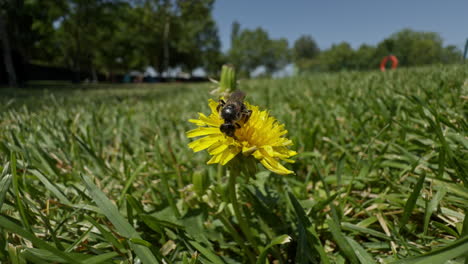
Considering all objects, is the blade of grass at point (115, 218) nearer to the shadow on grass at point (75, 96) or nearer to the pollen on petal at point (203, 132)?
the pollen on petal at point (203, 132)

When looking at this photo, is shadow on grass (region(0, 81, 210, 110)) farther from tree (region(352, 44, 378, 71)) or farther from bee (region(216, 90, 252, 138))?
tree (region(352, 44, 378, 71))

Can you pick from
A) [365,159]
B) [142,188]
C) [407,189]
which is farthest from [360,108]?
[142,188]

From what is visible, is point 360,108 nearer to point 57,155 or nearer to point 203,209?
point 203,209

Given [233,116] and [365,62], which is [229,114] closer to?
[233,116]

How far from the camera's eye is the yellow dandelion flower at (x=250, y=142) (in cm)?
64

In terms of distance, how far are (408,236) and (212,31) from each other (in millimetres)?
51662

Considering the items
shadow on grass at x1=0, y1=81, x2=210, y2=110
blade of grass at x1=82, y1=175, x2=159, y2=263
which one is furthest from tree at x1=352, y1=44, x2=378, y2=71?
blade of grass at x1=82, y1=175, x2=159, y2=263

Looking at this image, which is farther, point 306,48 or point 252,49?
point 306,48

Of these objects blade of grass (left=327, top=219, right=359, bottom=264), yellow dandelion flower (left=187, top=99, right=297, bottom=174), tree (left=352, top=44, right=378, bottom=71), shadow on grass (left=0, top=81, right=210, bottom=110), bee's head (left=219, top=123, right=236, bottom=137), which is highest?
tree (left=352, top=44, right=378, bottom=71)

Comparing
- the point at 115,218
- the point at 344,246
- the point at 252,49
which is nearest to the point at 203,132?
the point at 115,218

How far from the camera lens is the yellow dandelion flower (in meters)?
0.64

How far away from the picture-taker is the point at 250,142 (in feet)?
2.37

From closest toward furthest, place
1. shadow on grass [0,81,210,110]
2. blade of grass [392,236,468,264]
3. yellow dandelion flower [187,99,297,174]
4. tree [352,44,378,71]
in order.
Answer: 1. blade of grass [392,236,468,264]
2. yellow dandelion flower [187,99,297,174]
3. shadow on grass [0,81,210,110]
4. tree [352,44,378,71]

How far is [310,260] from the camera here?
72 cm
